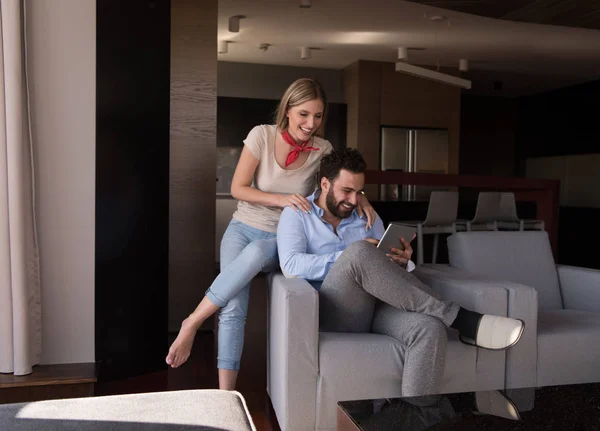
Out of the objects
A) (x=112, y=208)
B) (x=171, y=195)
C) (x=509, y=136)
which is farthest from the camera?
(x=509, y=136)

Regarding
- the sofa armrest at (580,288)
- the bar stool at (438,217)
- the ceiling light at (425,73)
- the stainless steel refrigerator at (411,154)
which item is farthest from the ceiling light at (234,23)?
the sofa armrest at (580,288)

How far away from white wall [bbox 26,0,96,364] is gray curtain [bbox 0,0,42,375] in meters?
0.09

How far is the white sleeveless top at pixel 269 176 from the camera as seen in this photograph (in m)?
2.91

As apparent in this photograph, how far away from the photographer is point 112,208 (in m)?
3.08

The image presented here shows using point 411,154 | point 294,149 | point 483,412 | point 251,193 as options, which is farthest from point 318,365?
point 411,154

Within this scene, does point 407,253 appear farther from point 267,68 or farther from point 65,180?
point 267,68

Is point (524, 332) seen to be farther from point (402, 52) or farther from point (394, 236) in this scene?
point (402, 52)

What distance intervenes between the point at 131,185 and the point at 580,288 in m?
2.36

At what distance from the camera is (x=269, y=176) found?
9.61 ft

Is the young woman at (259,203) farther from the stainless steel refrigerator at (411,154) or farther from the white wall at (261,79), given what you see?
the white wall at (261,79)

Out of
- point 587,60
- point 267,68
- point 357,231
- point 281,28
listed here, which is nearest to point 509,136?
point 587,60

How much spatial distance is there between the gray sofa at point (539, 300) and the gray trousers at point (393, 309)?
1.34 feet

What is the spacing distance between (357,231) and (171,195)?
1864 mm

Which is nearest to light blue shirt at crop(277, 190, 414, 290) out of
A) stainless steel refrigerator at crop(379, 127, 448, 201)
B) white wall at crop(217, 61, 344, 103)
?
stainless steel refrigerator at crop(379, 127, 448, 201)
